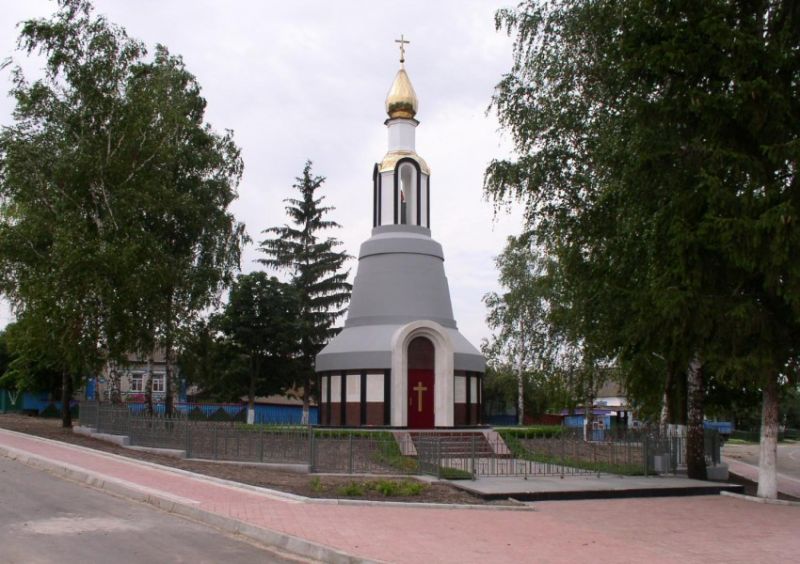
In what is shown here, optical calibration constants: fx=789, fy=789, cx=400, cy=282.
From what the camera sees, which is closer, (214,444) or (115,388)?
(214,444)

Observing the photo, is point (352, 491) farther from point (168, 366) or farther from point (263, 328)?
point (263, 328)

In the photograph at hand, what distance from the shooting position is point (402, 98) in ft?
103

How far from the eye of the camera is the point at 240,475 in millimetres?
16766

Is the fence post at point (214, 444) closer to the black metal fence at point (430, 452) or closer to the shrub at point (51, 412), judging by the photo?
the black metal fence at point (430, 452)

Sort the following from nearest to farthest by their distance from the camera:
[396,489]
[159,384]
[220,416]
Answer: [396,489] → [220,416] → [159,384]

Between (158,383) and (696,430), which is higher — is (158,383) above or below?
below

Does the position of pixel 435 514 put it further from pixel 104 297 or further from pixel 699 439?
pixel 104 297

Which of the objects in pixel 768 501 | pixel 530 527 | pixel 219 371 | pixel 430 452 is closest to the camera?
pixel 530 527

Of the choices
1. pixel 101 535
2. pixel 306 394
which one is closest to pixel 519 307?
pixel 306 394

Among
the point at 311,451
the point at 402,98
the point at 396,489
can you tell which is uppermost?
the point at 402,98

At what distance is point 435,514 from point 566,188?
36.3 feet

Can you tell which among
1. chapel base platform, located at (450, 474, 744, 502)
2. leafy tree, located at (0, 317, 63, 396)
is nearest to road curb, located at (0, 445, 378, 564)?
chapel base platform, located at (450, 474, 744, 502)

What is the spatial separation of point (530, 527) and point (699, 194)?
787cm

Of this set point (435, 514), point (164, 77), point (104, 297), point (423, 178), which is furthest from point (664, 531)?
point (164, 77)
